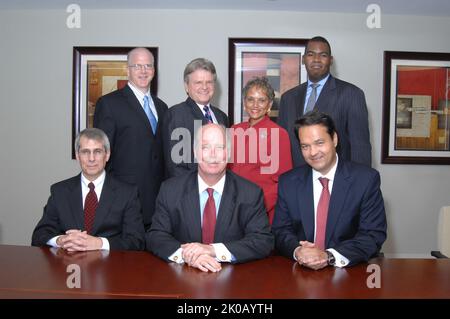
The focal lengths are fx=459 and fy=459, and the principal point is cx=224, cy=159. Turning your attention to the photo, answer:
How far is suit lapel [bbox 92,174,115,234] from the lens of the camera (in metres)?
2.37

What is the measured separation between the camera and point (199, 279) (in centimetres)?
168

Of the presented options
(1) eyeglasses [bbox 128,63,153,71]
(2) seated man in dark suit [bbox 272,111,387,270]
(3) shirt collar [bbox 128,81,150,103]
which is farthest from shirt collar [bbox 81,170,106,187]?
(2) seated man in dark suit [bbox 272,111,387,270]

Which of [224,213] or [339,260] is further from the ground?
[224,213]

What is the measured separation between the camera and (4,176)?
4.40m

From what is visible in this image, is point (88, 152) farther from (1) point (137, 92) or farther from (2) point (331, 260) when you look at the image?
(2) point (331, 260)

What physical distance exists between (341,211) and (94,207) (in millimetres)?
1266

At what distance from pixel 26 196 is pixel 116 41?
5.63 feet

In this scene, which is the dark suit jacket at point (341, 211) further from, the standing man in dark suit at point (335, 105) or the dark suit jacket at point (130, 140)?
the dark suit jacket at point (130, 140)

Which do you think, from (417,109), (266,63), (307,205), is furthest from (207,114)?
(417,109)

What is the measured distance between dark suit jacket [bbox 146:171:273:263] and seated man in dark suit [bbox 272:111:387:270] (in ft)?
0.50

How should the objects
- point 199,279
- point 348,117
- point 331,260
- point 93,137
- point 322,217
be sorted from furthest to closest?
point 348,117, point 93,137, point 322,217, point 331,260, point 199,279

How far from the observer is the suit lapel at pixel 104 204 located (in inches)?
93.3
